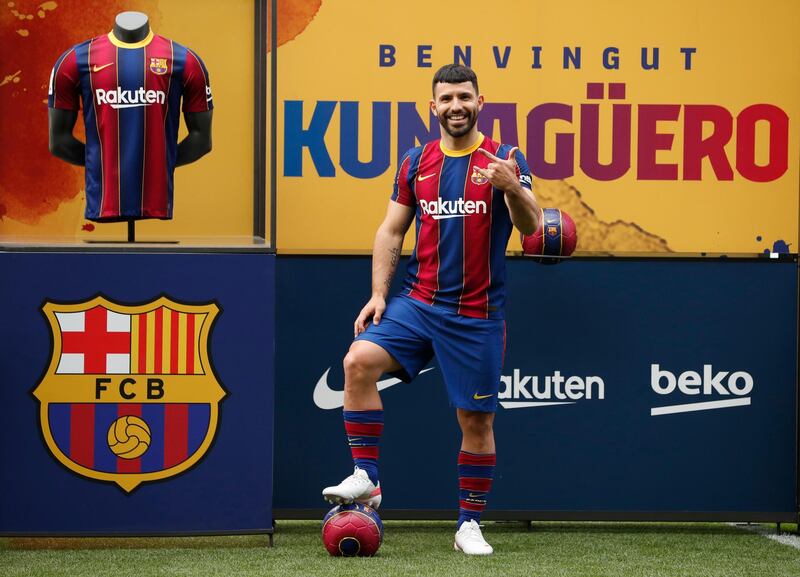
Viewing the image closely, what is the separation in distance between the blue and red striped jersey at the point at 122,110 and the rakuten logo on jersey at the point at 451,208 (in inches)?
38.8

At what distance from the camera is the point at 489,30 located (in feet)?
18.5

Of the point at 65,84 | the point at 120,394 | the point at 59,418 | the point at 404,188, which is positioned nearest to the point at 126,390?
the point at 120,394

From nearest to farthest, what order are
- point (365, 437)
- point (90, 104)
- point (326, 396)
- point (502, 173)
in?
point (502, 173) < point (365, 437) < point (90, 104) < point (326, 396)

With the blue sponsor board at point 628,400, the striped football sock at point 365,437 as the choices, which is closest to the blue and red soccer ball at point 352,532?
the striped football sock at point 365,437

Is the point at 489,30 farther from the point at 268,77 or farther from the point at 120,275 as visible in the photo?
the point at 120,275

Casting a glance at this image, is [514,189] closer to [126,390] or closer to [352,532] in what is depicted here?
[352,532]

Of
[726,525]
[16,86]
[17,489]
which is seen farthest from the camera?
[726,525]

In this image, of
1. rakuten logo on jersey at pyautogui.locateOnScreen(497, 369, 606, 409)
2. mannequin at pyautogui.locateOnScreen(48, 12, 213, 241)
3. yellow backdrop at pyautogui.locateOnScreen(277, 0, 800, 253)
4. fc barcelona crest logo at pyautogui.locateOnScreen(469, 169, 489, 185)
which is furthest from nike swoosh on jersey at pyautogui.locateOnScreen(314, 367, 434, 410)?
fc barcelona crest logo at pyautogui.locateOnScreen(469, 169, 489, 185)

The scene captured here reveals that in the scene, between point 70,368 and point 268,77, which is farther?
point 268,77

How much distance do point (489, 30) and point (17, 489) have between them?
260cm

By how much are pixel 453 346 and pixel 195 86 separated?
1.36 m

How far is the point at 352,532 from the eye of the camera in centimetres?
459

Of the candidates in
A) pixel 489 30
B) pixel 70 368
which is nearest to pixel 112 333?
pixel 70 368

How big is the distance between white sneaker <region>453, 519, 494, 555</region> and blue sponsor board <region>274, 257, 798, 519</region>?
27.3 inches
